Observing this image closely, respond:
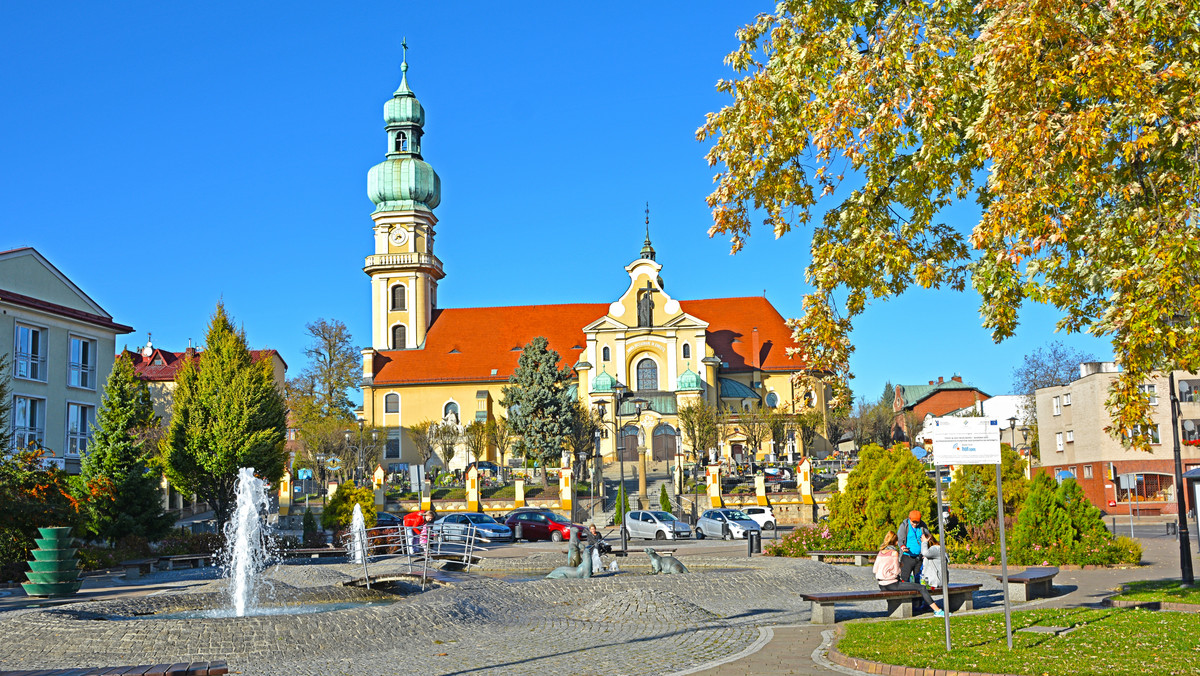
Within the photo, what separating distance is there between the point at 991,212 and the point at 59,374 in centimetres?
3706

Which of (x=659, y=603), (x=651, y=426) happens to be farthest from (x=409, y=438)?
(x=659, y=603)

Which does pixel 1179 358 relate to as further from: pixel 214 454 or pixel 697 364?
pixel 697 364

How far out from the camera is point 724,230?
11625mm

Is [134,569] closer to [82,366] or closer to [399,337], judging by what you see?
[82,366]

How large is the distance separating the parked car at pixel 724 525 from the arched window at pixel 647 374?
3328 centimetres

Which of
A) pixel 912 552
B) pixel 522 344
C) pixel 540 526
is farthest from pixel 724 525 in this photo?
pixel 522 344

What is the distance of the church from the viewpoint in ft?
228

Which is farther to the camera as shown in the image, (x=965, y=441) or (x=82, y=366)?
(x=82, y=366)

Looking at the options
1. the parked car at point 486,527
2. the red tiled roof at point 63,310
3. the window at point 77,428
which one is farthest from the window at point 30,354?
the parked car at point 486,527

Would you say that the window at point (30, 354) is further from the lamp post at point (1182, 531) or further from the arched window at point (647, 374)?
the arched window at point (647, 374)

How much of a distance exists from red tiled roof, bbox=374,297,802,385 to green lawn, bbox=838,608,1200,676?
6195 centimetres

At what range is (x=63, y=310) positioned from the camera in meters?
37.6

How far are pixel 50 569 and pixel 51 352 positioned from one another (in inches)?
874

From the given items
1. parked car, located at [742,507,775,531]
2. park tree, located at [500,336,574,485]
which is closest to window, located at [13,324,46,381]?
parked car, located at [742,507,775,531]
